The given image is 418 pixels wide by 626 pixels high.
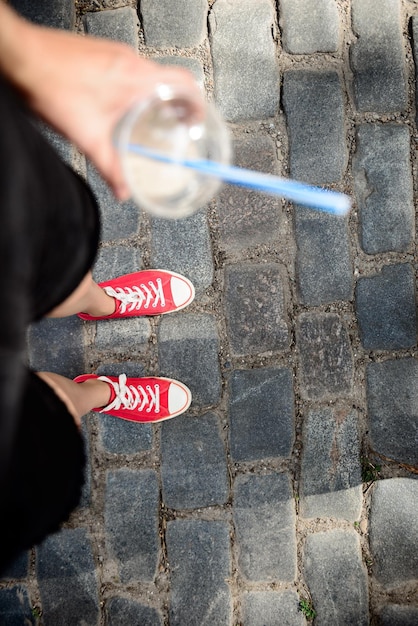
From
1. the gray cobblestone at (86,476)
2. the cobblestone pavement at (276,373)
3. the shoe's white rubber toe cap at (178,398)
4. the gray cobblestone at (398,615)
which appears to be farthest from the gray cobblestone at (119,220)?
the gray cobblestone at (398,615)

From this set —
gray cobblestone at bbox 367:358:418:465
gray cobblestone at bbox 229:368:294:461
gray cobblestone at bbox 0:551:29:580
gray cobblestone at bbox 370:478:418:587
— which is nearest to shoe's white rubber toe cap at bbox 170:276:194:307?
gray cobblestone at bbox 229:368:294:461

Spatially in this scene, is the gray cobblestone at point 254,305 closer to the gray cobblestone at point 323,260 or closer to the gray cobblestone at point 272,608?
the gray cobblestone at point 323,260

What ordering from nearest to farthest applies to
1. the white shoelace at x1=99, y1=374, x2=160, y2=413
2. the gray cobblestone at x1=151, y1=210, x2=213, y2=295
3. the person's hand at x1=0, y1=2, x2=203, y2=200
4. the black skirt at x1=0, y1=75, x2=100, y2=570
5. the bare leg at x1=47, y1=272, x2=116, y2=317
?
the black skirt at x1=0, y1=75, x2=100, y2=570 → the person's hand at x1=0, y1=2, x2=203, y2=200 → the bare leg at x1=47, y1=272, x2=116, y2=317 → the white shoelace at x1=99, y1=374, x2=160, y2=413 → the gray cobblestone at x1=151, y1=210, x2=213, y2=295

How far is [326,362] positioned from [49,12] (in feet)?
6.13

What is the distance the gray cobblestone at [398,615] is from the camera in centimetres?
231

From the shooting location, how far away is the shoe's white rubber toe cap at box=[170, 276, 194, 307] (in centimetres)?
236

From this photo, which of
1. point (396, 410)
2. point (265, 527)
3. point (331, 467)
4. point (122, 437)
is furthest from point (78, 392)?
point (396, 410)

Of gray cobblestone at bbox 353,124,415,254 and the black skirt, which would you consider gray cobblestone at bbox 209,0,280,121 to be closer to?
gray cobblestone at bbox 353,124,415,254

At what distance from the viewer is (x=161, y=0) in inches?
94.8

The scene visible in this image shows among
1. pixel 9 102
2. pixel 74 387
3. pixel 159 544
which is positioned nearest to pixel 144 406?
pixel 74 387

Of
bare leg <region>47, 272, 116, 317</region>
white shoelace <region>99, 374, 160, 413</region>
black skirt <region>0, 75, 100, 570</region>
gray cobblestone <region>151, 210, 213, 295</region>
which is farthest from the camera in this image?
gray cobblestone <region>151, 210, 213, 295</region>

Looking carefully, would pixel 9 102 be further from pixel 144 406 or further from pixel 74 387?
pixel 144 406

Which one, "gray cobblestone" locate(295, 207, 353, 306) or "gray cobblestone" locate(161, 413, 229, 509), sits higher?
"gray cobblestone" locate(295, 207, 353, 306)

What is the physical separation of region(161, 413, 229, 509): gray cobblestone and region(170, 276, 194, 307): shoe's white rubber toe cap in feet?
1.57
